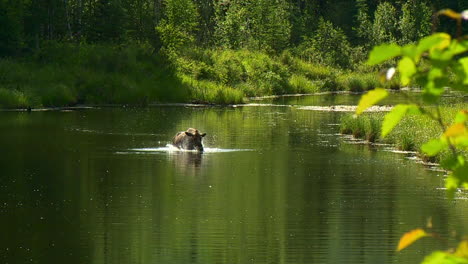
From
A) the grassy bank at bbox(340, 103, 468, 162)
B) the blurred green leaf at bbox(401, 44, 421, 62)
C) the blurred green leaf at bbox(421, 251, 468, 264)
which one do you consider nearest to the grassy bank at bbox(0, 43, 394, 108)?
the grassy bank at bbox(340, 103, 468, 162)

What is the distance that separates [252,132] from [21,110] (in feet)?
48.5

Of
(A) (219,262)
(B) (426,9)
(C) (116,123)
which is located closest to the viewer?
(A) (219,262)

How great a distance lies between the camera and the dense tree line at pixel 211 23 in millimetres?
60812

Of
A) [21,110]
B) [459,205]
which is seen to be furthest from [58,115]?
[459,205]

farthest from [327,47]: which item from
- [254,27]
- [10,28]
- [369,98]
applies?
[369,98]

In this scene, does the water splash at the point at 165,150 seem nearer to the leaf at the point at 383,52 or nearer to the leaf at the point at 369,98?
the leaf at the point at 369,98

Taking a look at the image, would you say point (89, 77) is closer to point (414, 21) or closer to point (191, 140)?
point (191, 140)

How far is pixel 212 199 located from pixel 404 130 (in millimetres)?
12929

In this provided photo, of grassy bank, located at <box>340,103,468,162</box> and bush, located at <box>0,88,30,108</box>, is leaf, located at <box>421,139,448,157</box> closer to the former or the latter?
grassy bank, located at <box>340,103,468,162</box>

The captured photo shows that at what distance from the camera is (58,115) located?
4628 cm

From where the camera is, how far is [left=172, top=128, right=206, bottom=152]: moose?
3206 centimetres

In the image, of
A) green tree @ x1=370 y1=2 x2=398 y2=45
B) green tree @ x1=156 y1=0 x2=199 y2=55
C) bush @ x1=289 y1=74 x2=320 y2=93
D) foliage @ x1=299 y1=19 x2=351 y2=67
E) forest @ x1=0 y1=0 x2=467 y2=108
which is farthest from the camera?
green tree @ x1=370 y1=2 x2=398 y2=45

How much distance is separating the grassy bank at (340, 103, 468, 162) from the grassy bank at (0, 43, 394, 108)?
1792 cm

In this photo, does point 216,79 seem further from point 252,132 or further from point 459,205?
point 459,205
